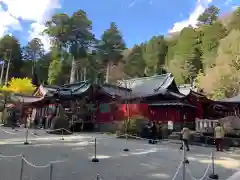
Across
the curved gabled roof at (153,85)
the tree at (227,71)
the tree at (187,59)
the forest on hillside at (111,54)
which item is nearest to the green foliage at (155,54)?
the forest on hillside at (111,54)

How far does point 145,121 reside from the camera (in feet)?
64.7

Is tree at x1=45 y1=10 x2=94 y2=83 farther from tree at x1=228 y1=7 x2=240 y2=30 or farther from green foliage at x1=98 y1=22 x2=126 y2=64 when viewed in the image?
tree at x1=228 y1=7 x2=240 y2=30

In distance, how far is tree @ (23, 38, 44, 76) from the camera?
70500mm

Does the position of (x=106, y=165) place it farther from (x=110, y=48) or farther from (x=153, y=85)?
(x=110, y=48)

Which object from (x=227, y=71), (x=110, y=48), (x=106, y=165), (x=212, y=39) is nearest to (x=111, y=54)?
(x=110, y=48)

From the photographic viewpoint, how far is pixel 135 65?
63.8 metres

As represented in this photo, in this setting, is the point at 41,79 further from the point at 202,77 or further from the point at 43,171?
the point at 43,171

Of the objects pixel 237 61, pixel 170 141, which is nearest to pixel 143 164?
pixel 170 141

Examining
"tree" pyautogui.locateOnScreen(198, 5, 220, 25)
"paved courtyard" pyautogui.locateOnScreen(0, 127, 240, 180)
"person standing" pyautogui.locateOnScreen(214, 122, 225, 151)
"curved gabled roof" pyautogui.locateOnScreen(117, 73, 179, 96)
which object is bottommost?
"paved courtyard" pyautogui.locateOnScreen(0, 127, 240, 180)

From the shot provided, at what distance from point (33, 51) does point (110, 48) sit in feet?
82.3

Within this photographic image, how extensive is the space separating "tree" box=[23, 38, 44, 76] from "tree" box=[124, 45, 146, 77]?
78.2ft

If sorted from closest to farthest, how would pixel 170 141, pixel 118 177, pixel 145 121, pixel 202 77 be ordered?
pixel 118 177 < pixel 170 141 < pixel 145 121 < pixel 202 77

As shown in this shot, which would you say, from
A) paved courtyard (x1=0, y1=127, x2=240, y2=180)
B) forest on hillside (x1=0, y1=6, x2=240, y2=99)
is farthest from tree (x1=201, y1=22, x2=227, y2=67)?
paved courtyard (x1=0, y1=127, x2=240, y2=180)

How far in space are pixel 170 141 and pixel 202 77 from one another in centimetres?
2406
